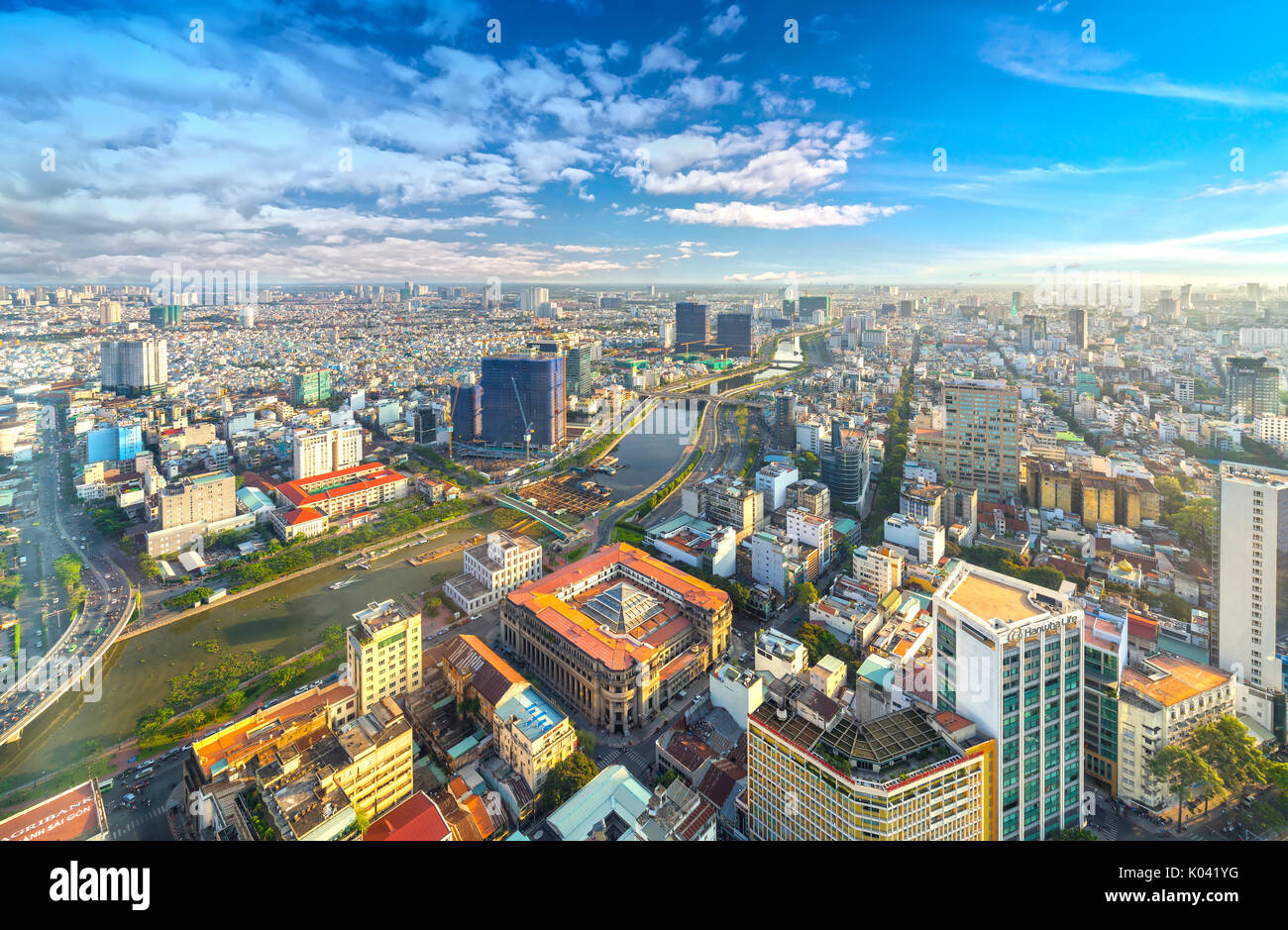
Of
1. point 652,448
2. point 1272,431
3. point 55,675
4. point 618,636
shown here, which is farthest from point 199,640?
point 1272,431

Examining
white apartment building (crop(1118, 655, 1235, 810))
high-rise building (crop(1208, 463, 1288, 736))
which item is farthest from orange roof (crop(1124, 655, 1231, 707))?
high-rise building (crop(1208, 463, 1288, 736))

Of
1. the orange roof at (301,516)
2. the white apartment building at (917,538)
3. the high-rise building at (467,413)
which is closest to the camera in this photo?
the white apartment building at (917,538)

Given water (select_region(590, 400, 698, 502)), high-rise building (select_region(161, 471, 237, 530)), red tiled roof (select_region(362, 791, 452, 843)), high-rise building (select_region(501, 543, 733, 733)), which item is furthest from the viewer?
water (select_region(590, 400, 698, 502))

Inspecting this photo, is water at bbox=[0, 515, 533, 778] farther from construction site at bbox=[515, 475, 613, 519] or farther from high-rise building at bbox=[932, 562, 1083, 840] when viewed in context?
high-rise building at bbox=[932, 562, 1083, 840]

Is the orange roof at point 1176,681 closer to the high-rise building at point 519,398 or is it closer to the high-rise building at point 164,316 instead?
the high-rise building at point 519,398

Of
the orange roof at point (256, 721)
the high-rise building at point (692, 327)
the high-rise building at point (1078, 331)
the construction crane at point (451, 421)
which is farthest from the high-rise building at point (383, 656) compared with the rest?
the high-rise building at point (692, 327)

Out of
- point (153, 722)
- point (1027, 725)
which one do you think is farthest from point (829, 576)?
point (153, 722)

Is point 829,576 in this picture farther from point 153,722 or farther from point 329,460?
point 329,460
